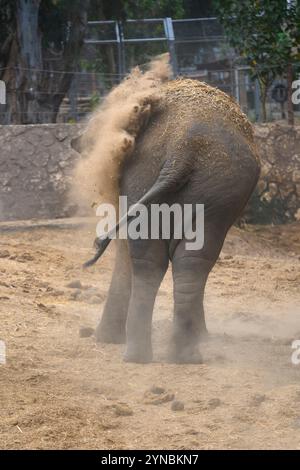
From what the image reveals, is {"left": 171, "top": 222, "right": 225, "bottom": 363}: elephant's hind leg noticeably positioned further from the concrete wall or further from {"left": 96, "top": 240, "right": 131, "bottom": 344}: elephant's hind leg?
the concrete wall

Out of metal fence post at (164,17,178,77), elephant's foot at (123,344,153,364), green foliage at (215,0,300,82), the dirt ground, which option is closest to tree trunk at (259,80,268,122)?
green foliage at (215,0,300,82)

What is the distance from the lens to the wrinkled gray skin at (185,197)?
678cm

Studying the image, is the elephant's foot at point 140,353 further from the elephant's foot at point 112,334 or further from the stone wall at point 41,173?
the stone wall at point 41,173

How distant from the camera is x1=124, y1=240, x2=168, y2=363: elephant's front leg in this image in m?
6.88

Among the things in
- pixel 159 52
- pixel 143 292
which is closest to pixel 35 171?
pixel 143 292

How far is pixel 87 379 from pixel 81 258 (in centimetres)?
481

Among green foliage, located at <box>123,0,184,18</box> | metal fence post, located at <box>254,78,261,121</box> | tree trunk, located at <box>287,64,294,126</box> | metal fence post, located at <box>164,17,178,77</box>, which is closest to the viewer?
tree trunk, located at <box>287,64,294,126</box>

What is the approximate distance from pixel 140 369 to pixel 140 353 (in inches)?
8.1

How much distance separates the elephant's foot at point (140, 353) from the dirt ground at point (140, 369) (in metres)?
0.07

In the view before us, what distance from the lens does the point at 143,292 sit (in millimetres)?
6918

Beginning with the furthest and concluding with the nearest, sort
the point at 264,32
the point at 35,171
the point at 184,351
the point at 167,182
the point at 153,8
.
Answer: the point at 153,8 < the point at 264,32 < the point at 35,171 < the point at 184,351 < the point at 167,182

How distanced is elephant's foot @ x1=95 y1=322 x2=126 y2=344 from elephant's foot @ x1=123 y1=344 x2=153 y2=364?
2.50ft

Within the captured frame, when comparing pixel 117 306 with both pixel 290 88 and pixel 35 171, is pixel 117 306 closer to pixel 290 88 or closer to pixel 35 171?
pixel 35 171

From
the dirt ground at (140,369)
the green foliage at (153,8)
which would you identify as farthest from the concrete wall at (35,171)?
the green foliage at (153,8)
